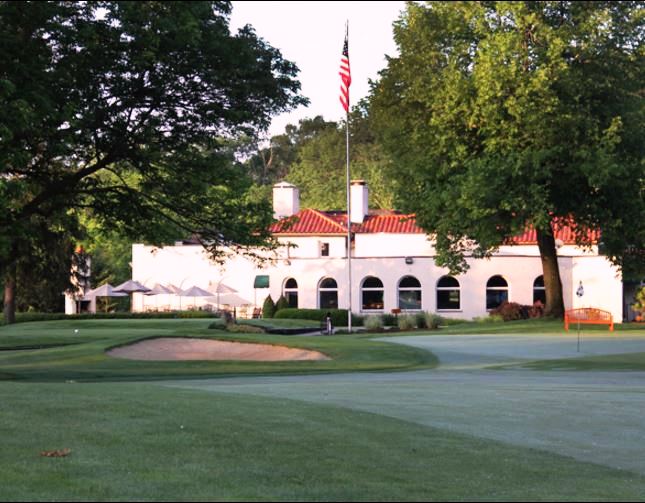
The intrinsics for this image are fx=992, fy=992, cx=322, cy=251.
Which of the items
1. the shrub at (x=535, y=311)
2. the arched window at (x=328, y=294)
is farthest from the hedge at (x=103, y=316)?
the shrub at (x=535, y=311)

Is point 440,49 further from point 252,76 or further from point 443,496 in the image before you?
point 443,496

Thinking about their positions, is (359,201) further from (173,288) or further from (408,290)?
(173,288)

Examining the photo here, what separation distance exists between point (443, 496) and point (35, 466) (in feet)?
11.9

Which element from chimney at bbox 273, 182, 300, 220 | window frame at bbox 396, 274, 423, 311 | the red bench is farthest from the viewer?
chimney at bbox 273, 182, 300, 220

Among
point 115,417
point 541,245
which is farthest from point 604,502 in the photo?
point 541,245

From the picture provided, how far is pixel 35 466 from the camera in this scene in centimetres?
880

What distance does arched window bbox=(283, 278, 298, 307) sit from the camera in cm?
6669

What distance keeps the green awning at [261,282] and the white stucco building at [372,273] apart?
0.22 ft

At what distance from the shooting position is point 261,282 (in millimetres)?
66938

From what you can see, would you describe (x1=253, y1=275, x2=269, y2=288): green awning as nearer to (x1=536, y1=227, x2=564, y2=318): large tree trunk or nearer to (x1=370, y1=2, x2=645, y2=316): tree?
(x1=370, y1=2, x2=645, y2=316): tree

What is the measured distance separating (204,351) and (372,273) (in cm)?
3465

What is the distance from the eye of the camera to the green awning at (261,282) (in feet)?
220

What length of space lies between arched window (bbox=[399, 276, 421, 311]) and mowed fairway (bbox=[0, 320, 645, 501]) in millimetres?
49975

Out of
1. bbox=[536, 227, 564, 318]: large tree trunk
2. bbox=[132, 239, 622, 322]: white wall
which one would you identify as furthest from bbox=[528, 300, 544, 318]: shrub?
bbox=[536, 227, 564, 318]: large tree trunk
